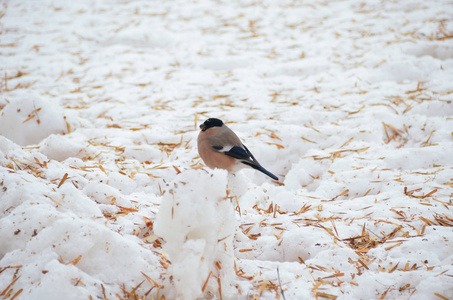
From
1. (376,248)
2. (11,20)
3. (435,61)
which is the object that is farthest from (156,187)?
(11,20)

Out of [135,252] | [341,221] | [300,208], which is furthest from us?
[300,208]

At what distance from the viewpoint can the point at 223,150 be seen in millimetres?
3436

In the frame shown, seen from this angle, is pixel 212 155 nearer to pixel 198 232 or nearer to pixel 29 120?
pixel 198 232

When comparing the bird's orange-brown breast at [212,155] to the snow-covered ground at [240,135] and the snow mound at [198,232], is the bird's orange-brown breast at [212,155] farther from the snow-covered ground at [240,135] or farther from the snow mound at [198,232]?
the snow mound at [198,232]

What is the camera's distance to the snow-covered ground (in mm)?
2018

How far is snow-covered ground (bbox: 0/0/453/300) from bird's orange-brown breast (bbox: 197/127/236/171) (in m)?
0.15

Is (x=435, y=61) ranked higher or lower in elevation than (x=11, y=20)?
lower

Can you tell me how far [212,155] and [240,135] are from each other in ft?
3.35

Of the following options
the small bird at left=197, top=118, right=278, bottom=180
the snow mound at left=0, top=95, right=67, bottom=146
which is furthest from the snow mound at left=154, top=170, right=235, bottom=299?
the snow mound at left=0, top=95, right=67, bottom=146

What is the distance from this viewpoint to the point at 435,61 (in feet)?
19.1

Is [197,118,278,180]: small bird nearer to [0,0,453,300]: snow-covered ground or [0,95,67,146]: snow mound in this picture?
[0,0,453,300]: snow-covered ground

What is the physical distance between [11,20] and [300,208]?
832 centimetres

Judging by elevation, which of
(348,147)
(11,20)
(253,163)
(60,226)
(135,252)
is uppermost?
(11,20)

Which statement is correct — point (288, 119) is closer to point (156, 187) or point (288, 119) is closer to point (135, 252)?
point (156, 187)
